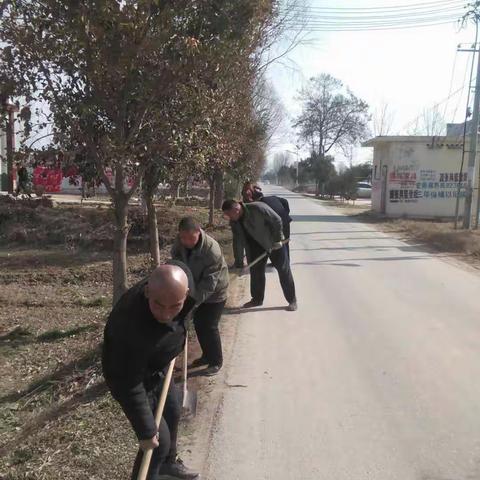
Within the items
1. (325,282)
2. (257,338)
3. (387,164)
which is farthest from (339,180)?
(257,338)

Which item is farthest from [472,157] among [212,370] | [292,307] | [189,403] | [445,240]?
[189,403]

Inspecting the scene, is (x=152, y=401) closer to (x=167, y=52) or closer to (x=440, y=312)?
(x=167, y=52)

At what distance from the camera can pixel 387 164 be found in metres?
→ 28.9

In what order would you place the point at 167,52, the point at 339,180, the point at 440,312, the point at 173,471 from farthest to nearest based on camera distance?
1. the point at 339,180
2. the point at 440,312
3. the point at 167,52
4. the point at 173,471

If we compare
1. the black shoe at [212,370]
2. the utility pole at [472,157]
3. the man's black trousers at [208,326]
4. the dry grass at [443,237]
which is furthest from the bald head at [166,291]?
the utility pole at [472,157]

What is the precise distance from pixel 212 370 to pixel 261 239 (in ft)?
8.32

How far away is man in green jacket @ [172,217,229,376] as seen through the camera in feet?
16.4

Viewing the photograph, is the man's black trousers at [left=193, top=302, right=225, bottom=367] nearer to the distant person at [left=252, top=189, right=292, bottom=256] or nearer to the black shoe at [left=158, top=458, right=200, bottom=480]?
the black shoe at [left=158, top=458, right=200, bottom=480]

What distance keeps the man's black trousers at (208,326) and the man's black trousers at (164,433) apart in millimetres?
1817

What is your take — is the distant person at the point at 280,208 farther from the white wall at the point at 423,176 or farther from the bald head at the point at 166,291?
the white wall at the point at 423,176

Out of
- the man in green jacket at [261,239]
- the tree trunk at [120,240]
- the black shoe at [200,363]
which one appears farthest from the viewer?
the man in green jacket at [261,239]

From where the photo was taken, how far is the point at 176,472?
3602 millimetres

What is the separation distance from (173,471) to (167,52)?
134 inches

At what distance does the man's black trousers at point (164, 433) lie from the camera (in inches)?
128
